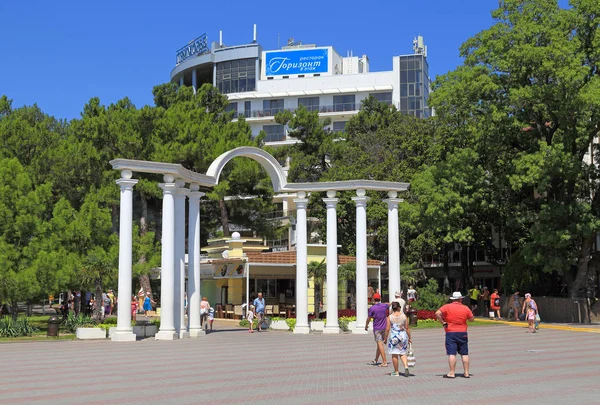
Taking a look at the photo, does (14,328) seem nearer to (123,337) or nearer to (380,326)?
(123,337)

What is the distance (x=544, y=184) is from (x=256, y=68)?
194 ft

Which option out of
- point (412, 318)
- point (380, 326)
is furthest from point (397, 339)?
point (412, 318)

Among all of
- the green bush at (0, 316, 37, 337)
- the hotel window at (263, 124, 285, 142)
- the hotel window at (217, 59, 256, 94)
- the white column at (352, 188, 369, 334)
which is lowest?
the green bush at (0, 316, 37, 337)

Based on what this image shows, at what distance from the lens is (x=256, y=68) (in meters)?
90.2

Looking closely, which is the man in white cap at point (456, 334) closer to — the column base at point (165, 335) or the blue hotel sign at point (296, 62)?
the column base at point (165, 335)

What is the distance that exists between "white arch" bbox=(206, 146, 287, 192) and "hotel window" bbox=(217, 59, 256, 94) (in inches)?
2433

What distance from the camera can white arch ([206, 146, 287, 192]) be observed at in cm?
2800

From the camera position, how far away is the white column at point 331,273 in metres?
29.2

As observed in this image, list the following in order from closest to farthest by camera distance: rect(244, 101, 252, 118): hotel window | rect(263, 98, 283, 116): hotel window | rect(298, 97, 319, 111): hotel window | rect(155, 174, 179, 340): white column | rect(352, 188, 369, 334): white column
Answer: rect(155, 174, 179, 340): white column, rect(352, 188, 369, 334): white column, rect(298, 97, 319, 111): hotel window, rect(263, 98, 283, 116): hotel window, rect(244, 101, 252, 118): hotel window

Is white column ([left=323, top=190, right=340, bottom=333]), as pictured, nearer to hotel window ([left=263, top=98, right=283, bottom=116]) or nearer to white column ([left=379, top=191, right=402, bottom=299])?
white column ([left=379, top=191, right=402, bottom=299])

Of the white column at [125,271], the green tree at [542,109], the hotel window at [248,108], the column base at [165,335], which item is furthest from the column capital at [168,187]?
the hotel window at [248,108]

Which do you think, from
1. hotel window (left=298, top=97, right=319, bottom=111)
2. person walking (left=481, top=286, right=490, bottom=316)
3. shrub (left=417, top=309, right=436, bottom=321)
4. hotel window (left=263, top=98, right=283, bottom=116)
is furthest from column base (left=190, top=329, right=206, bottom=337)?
hotel window (left=263, top=98, right=283, bottom=116)

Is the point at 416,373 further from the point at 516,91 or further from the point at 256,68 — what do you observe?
the point at 256,68

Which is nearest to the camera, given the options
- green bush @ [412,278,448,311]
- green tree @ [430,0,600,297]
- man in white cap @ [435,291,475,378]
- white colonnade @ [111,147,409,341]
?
man in white cap @ [435,291,475,378]
